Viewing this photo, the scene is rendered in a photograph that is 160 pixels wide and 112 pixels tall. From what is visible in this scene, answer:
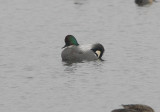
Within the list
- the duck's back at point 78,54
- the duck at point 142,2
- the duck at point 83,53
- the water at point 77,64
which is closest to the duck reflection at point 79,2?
the water at point 77,64

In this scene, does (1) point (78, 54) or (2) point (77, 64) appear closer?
(2) point (77, 64)

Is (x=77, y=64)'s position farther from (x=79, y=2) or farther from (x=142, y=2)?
(x=142, y=2)

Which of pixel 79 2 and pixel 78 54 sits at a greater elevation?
pixel 79 2

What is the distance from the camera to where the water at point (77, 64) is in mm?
19906

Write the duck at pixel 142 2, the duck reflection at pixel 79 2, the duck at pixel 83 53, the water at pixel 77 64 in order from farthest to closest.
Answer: the duck at pixel 142 2
the duck reflection at pixel 79 2
the duck at pixel 83 53
the water at pixel 77 64

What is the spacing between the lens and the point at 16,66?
24.8 metres

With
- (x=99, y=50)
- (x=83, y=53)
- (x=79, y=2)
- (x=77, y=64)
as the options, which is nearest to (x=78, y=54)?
(x=83, y=53)

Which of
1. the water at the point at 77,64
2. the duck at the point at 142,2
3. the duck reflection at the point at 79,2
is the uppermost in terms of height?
the duck reflection at the point at 79,2

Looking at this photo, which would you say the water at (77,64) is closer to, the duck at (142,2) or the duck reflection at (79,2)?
the duck reflection at (79,2)

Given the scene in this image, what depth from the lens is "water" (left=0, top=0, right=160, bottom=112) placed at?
65.3 feet

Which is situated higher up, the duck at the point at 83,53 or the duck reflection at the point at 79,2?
the duck reflection at the point at 79,2

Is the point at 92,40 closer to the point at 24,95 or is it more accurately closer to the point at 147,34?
the point at 147,34

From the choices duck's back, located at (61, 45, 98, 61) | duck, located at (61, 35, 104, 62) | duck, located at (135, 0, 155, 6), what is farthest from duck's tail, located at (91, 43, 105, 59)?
duck, located at (135, 0, 155, 6)

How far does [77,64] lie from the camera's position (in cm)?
2586
